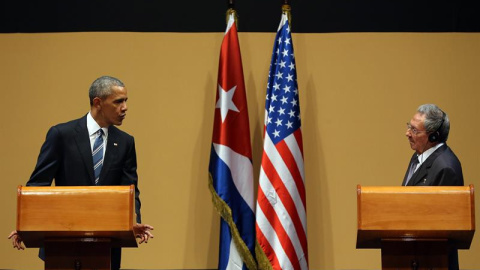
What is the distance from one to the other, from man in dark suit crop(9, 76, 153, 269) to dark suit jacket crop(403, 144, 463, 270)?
59.3 inches

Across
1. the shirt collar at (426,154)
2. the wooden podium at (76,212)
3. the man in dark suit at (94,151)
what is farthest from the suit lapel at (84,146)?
the shirt collar at (426,154)

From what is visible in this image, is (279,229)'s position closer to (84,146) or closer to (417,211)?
(84,146)

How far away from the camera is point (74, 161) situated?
443cm

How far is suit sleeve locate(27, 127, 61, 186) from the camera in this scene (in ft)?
14.4

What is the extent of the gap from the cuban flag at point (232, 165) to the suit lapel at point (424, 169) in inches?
58.9

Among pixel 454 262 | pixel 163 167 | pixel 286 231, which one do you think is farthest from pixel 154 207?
pixel 454 262

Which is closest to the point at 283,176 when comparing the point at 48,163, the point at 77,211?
the point at 48,163

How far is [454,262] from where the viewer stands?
4.37 m
